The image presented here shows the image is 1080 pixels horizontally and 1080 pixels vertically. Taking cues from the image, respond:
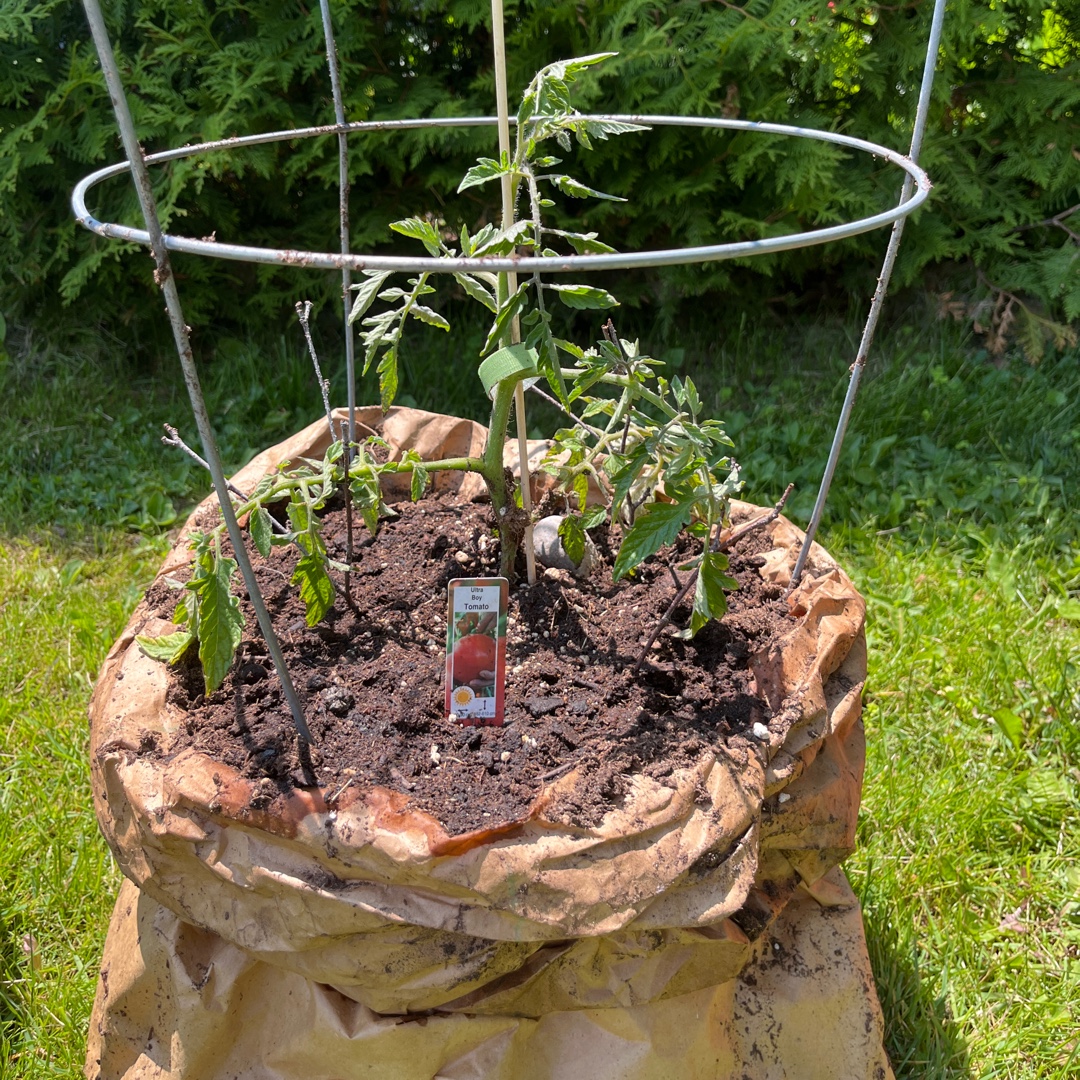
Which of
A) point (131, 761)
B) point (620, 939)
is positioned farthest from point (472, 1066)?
point (131, 761)

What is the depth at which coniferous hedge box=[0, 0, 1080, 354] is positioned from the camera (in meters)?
2.77

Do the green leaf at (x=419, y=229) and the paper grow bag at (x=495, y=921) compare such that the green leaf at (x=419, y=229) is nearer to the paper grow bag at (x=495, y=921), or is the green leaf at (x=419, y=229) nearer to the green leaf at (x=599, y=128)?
the green leaf at (x=599, y=128)

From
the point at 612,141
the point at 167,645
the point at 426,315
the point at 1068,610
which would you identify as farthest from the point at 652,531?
the point at 612,141

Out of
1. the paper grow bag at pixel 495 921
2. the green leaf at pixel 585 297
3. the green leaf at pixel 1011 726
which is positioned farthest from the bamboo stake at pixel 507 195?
the green leaf at pixel 1011 726

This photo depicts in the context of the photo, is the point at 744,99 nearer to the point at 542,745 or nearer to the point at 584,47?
the point at 584,47

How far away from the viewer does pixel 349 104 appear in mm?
2771

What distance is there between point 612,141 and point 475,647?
2121 millimetres

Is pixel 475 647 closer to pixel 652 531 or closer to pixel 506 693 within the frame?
pixel 506 693

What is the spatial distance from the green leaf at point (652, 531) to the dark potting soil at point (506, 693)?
20 centimetres

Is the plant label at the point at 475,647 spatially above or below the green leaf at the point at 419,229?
below

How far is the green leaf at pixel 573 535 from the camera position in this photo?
134 centimetres

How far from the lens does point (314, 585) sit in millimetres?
1223

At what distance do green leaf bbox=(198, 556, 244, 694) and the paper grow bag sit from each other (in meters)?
0.11

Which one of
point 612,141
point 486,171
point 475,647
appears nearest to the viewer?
point 486,171
